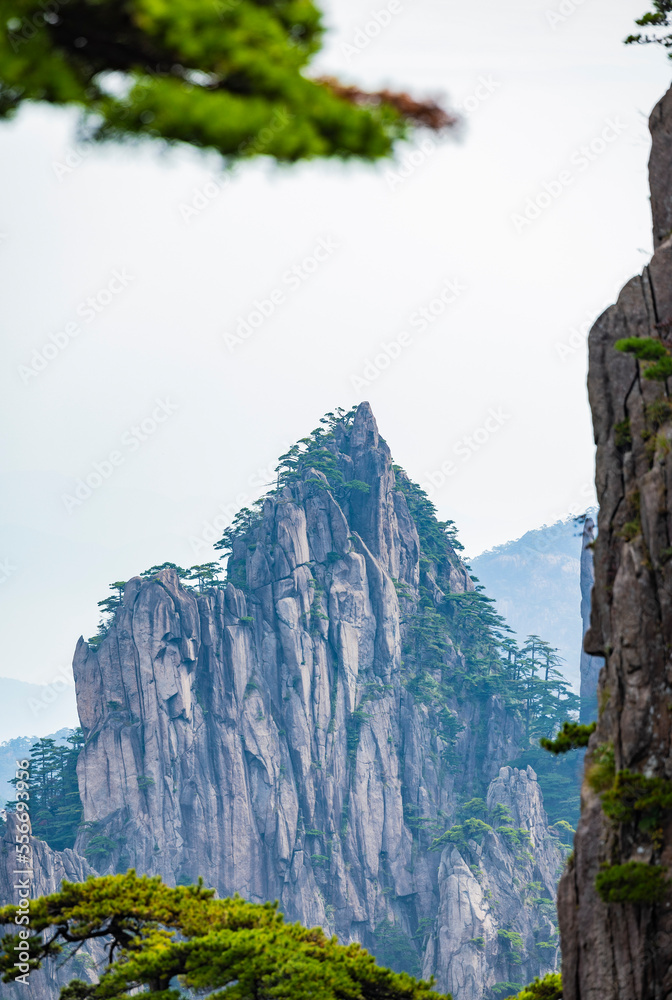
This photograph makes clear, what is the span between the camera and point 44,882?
47125 millimetres

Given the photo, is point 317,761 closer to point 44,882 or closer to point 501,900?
point 501,900

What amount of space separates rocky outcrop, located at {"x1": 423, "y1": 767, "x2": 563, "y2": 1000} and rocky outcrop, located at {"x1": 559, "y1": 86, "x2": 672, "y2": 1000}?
4231 centimetres

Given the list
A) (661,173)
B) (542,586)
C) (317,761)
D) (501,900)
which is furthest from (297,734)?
(542,586)

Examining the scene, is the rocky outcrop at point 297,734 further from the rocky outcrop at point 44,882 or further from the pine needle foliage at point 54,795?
the rocky outcrop at point 44,882

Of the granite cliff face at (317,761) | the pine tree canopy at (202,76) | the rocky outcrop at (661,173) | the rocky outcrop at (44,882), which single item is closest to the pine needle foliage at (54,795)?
the granite cliff face at (317,761)

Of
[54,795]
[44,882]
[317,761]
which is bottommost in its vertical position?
[44,882]

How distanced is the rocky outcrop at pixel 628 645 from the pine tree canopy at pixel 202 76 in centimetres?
850

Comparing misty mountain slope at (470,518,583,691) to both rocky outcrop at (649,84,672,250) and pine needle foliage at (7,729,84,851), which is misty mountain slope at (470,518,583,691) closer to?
pine needle foliage at (7,729,84,851)

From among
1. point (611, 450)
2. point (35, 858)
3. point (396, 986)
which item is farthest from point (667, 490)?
point (35, 858)

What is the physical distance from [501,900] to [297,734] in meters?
14.6

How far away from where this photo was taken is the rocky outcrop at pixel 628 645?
1080 centimetres

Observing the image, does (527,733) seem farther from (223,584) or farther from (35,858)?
(35,858)

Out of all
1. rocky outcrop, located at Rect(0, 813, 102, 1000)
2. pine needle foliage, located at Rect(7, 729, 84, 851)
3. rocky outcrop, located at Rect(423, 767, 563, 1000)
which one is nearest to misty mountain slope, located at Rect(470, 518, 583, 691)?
rocky outcrop, located at Rect(423, 767, 563, 1000)

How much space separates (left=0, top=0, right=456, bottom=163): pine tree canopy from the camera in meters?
3.97
